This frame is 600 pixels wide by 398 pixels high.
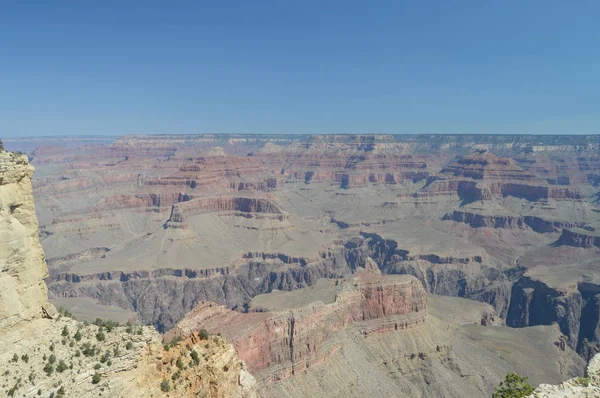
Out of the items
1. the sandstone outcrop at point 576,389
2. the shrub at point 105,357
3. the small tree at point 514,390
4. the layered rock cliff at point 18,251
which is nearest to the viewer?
the layered rock cliff at point 18,251

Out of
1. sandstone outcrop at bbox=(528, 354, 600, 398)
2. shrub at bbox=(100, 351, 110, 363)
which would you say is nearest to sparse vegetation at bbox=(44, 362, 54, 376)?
shrub at bbox=(100, 351, 110, 363)

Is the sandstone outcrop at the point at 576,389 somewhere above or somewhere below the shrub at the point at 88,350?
below

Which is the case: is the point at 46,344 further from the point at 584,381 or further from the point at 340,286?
the point at 340,286

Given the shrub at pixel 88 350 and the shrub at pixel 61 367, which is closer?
the shrub at pixel 61 367

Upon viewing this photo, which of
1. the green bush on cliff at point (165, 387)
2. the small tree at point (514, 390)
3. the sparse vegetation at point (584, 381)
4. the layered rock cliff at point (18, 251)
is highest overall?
the layered rock cliff at point (18, 251)

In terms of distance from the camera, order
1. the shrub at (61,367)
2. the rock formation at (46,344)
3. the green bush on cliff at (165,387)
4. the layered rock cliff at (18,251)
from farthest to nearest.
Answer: the green bush on cliff at (165,387) < the layered rock cliff at (18,251) < the shrub at (61,367) < the rock formation at (46,344)

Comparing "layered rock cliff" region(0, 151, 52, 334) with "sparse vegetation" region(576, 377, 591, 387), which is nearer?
"layered rock cliff" region(0, 151, 52, 334)

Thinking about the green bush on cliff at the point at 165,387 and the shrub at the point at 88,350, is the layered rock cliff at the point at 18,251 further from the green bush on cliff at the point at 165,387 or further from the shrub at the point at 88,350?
the green bush on cliff at the point at 165,387

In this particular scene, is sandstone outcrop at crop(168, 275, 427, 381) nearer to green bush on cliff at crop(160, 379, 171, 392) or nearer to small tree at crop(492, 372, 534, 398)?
green bush on cliff at crop(160, 379, 171, 392)

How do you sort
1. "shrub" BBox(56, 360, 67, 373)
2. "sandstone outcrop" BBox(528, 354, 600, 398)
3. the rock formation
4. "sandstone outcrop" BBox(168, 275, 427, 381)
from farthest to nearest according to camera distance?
"sandstone outcrop" BBox(168, 275, 427, 381) → "sandstone outcrop" BBox(528, 354, 600, 398) → "shrub" BBox(56, 360, 67, 373) → the rock formation

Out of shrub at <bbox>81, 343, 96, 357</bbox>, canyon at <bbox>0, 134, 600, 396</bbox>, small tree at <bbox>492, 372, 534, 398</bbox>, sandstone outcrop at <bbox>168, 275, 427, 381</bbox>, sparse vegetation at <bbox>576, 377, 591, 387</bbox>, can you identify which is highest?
shrub at <bbox>81, 343, 96, 357</bbox>

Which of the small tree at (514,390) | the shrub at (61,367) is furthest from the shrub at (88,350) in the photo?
the small tree at (514,390)

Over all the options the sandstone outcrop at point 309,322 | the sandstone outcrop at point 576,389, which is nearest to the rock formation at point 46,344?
the sandstone outcrop at point 576,389
